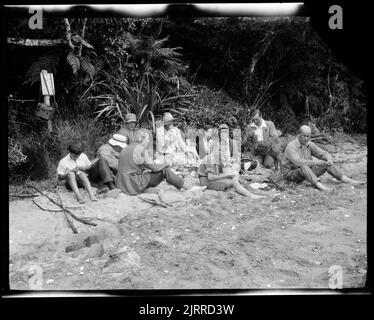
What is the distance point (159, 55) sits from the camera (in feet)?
16.5

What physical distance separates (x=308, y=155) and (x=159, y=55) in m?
1.87

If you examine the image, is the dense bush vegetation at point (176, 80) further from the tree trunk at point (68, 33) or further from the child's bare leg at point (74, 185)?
the child's bare leg at point (74, 185)

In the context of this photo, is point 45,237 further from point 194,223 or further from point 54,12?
point 54,12

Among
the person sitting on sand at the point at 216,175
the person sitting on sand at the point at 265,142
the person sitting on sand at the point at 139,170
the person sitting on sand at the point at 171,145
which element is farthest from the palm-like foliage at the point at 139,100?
the person sitting on sand at the point at 265,142

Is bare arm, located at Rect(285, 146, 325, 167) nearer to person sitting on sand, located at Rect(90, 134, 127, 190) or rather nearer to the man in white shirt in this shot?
the man in white shirt

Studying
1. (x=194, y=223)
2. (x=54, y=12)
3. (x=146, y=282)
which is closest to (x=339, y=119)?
(x=194, y=223)

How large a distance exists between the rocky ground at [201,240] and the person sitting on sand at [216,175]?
126 millimetres

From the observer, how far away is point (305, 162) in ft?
16.7

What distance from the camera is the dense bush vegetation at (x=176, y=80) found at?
4902mm

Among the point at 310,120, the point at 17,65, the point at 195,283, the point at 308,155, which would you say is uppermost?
the point at 17,65

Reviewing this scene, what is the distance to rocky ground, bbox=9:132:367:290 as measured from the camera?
4.56 metres

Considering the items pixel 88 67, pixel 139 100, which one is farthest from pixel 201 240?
pixel 88 67

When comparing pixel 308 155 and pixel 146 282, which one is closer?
pixel 146 282

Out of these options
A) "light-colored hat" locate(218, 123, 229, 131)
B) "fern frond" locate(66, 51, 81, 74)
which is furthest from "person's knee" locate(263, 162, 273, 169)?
"fern frond" locate(66, 51, 81, 74)
